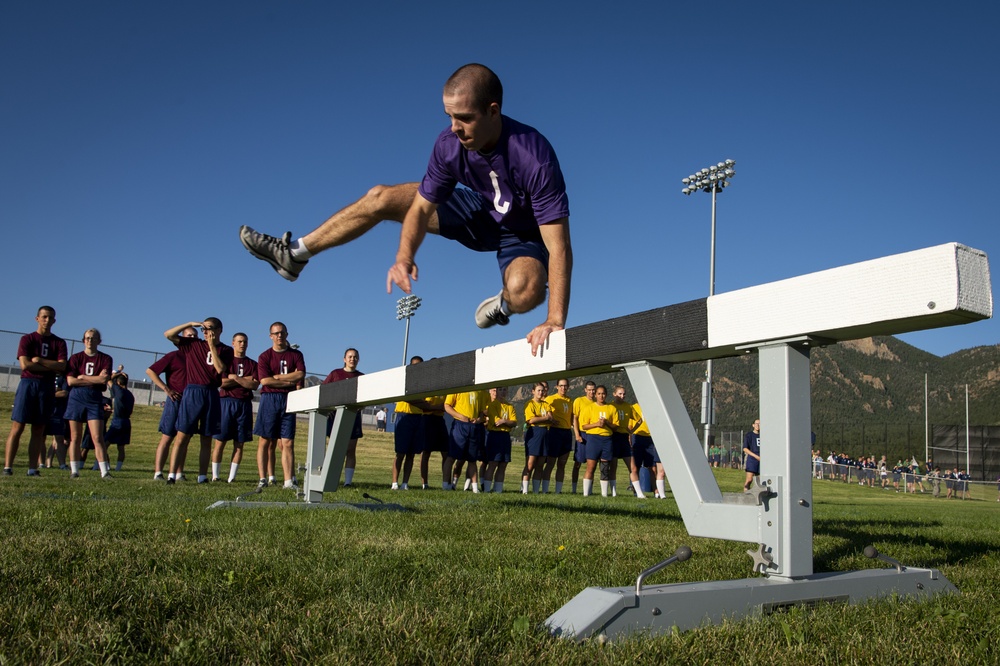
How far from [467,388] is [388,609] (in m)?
2.11

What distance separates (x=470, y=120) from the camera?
12.9 feet

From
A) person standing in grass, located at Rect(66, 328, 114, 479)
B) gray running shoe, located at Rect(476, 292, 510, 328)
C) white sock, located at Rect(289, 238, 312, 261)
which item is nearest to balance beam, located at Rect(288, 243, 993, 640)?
gray running shoe, located at Rect(476, 292, 510, 328)

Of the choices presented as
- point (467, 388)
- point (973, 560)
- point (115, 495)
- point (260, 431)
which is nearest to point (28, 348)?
point (260, 431)

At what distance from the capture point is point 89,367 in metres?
10.7

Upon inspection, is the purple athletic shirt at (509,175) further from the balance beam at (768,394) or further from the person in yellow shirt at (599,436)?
the person in yellow shirt at (599,436)

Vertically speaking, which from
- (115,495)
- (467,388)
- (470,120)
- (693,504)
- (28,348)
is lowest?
(115,495)

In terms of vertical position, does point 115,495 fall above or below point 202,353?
below

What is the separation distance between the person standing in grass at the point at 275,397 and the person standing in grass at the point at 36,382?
266 cm

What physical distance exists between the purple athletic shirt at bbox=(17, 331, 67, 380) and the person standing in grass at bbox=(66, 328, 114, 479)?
0.24m

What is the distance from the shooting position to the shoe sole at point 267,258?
4926 mm

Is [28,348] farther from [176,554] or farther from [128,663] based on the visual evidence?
[128,663]

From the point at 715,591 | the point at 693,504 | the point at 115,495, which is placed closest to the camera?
the point at 715,591

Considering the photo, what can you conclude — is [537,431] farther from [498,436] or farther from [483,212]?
[483,212]

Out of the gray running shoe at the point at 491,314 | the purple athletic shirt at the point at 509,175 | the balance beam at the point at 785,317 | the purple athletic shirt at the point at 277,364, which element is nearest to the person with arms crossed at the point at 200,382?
the purple athletic shirt at the point at 277,364
